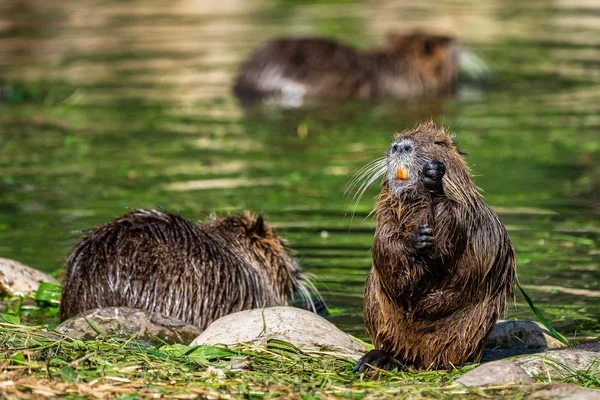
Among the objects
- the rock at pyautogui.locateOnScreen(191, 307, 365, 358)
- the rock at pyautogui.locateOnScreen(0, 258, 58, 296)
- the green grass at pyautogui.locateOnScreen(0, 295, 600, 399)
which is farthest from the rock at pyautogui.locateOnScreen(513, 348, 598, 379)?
the rock at pyautogui.locateOnScreen(0, 258, 58, 296)

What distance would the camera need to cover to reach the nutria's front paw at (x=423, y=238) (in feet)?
14.9

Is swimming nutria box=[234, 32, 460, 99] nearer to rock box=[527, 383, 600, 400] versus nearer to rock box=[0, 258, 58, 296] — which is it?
rock box=[0, 258, 58, 296]

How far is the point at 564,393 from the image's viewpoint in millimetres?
4168

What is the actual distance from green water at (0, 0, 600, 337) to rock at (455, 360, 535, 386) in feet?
5.30

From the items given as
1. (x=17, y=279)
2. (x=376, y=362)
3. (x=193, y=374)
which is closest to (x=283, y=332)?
(x=376, y=362)

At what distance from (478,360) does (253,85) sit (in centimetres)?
891

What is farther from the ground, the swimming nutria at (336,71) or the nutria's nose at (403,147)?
the nutria's nose at (403,147)

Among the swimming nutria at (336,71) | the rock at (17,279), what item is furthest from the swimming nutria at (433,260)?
the swimming nutria at (336,71)

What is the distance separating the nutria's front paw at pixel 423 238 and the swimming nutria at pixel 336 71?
886 cm

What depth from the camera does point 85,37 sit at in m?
18.1

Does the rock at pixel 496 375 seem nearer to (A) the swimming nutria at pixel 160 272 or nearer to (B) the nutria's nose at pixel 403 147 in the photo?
(B) the nutria's nose at pixel 403 147

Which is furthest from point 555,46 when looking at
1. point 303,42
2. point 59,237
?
point 59,237

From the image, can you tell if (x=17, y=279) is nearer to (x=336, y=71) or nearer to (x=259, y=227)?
(x=259, y=227)

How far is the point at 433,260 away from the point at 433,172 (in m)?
0.38
